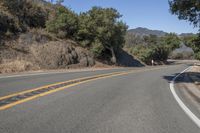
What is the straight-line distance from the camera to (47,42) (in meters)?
37.6

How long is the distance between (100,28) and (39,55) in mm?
14134

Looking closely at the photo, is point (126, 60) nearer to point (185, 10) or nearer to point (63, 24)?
point (63, 24)

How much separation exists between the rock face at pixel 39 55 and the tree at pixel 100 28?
3526mm

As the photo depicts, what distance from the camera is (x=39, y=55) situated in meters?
34.1

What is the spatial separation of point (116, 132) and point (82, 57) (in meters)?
34.6

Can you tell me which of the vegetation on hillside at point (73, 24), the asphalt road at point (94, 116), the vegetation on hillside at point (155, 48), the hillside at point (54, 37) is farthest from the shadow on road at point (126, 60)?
the asphalt road at point (94, 116)

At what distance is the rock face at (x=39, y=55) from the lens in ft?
97.0

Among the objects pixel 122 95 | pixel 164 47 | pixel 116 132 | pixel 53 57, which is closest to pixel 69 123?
pixel 116 132

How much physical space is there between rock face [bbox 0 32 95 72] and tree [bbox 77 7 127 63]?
3526 mm

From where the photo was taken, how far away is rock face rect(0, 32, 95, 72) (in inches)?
1164

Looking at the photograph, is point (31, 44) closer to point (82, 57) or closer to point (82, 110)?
point (82, 57)

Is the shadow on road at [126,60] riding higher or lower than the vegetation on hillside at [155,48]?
lower

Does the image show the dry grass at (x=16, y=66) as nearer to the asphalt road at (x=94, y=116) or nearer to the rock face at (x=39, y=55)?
the rock face at (x=39, y=55)

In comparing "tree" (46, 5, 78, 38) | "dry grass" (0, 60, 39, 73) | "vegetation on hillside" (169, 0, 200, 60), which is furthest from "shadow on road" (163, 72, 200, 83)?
"tree" (46, 5, 78, 38)
